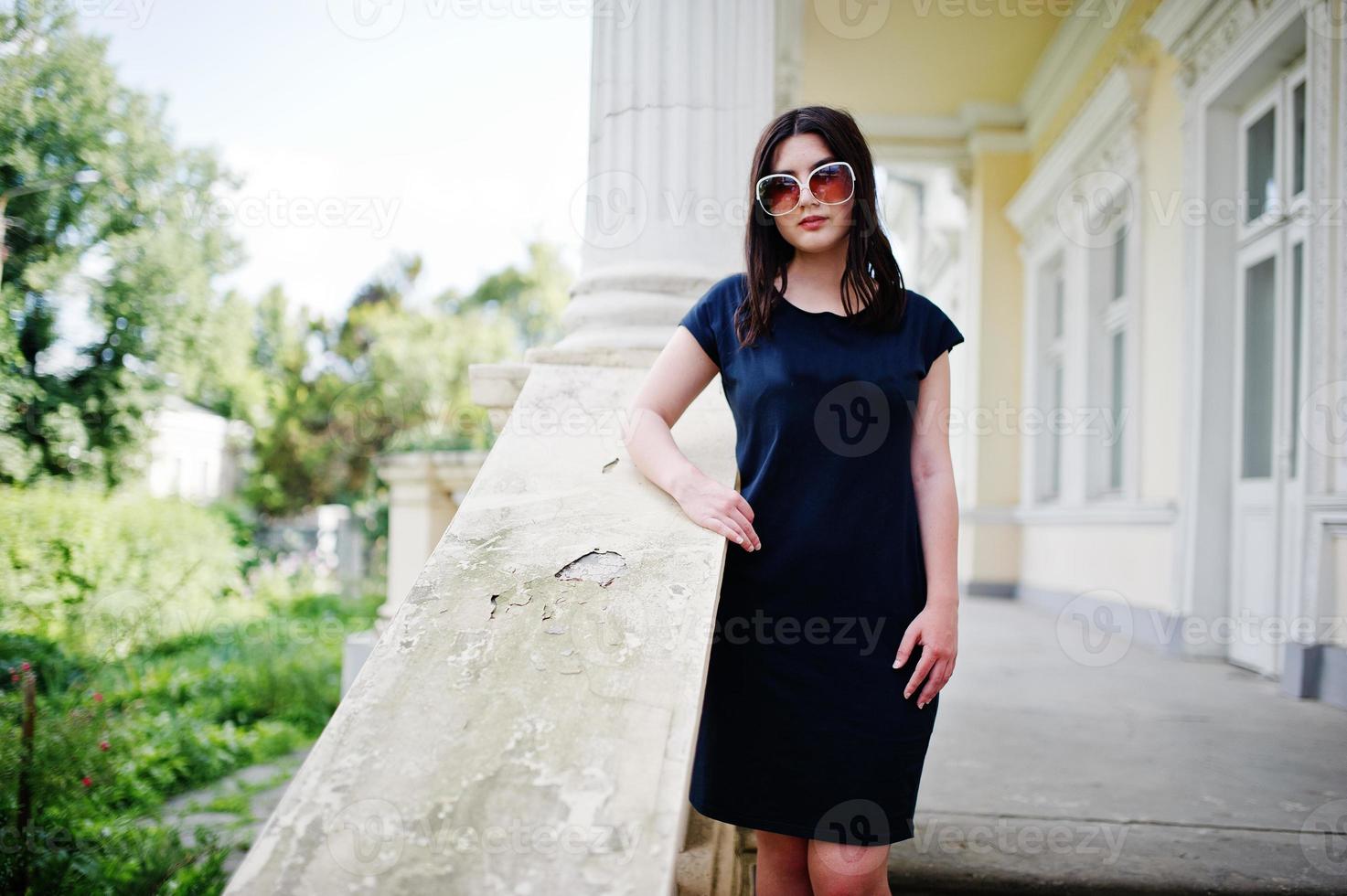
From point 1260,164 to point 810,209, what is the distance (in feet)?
16.1

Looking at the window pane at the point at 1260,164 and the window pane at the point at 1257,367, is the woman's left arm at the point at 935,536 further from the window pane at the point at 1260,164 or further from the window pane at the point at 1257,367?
the window pane at the point at 1260,164

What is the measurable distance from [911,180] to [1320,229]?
9.42 metres

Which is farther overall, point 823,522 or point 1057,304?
point 1057,304

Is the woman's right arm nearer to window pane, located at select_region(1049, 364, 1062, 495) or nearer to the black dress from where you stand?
the black dress

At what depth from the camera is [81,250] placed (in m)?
6.62

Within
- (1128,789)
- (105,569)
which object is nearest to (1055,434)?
(1128,789)

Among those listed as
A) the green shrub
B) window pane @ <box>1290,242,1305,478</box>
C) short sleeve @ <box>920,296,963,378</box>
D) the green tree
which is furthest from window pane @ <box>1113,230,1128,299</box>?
the green tree

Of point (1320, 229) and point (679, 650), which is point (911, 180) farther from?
point (679, 650)

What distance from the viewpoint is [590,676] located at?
4.29 feet

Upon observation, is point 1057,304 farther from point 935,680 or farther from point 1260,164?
point 935,680

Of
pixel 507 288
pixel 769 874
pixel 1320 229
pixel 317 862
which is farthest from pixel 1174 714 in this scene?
pixel 507 288

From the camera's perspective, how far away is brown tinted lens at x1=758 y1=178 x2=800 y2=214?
1.64 metres

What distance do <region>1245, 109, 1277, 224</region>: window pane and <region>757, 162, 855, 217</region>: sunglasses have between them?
15.1 ft

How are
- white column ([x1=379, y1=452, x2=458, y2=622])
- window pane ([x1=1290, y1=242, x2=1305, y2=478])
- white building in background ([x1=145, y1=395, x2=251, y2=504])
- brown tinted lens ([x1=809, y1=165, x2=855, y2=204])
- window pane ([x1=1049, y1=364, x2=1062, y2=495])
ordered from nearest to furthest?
brown tinted lens ([x1=809, y1=165, x2=855, y2=204])
white column ([x1=379, y1=452, x2=458, y2=622])
window pane ([x1=1290, y1=242, x2=1305, y2=478])
window pane ([x1=1049, y1=364, x2=1062, y2=495])
white building in background ([x1=145, y1=395, x2=251, y2=504])
